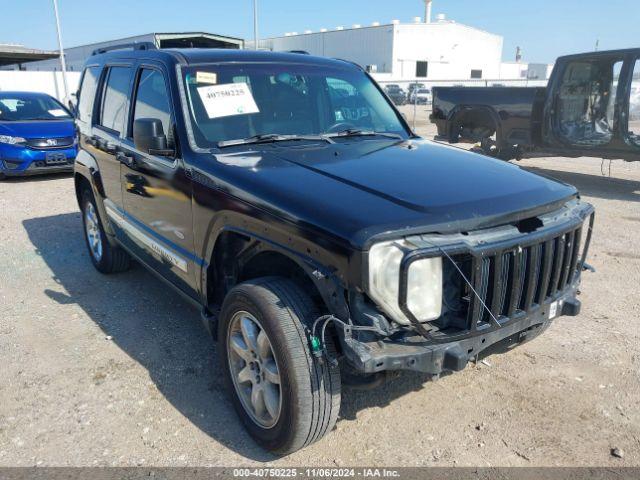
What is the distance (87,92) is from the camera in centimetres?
521

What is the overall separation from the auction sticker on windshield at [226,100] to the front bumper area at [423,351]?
1804 mm

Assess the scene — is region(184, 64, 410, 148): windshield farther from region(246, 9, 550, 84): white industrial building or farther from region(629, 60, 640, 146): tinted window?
region(246, 9, 550, 84): white industrial building

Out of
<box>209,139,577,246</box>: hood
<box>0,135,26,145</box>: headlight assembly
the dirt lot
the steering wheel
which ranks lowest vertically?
the dirt lot

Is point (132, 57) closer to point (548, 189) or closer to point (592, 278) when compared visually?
→ point (548, 189)

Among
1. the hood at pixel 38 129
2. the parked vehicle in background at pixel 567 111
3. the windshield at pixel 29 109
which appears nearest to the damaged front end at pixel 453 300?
the parked vehicle in background at pixel 567 111

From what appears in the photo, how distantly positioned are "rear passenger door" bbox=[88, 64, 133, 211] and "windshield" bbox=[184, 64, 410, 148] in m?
1.01

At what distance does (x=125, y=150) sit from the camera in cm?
408

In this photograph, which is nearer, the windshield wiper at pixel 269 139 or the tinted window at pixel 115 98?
the windshield wiper at pixel 269 139

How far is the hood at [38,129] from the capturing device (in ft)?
32.1

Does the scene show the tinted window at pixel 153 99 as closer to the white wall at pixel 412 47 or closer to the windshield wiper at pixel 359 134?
the windshield wiper at pixel 359 134

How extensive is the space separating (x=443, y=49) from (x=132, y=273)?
6146 centimetres

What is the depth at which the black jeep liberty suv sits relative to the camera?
2.31 m

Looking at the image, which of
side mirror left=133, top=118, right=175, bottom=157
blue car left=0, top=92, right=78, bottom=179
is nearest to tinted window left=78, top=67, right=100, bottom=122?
side mirror left=133, top=118, right=175, bottom=157

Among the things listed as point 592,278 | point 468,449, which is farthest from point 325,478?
point 592,278
